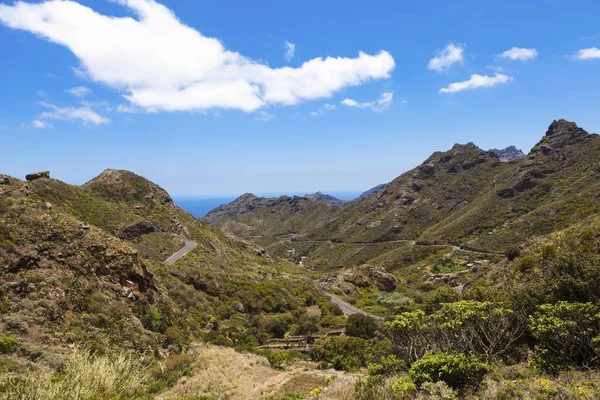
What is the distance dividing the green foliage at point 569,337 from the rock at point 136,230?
6499cm

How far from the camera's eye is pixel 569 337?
42.8 ft

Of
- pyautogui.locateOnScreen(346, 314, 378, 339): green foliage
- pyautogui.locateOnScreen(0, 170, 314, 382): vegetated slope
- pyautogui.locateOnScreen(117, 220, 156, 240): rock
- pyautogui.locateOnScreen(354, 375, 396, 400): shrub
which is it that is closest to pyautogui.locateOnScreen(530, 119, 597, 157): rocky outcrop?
pyautogui.locateOnScreen(0, 170, 314, 382): vegetated slope

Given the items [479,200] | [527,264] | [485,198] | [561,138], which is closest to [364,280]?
[527,264]

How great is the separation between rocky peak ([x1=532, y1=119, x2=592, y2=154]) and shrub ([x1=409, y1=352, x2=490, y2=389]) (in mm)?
174249

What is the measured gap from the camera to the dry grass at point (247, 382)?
14.4 meters

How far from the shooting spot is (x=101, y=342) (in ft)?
69.5

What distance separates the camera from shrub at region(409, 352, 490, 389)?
11766mm

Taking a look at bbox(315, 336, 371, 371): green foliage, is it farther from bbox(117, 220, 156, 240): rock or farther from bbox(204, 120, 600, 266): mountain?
bbox(204, 120, 600, 266): mountain

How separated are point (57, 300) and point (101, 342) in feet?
14.8

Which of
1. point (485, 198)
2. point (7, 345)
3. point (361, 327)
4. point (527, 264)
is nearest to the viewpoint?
point (7, 345)

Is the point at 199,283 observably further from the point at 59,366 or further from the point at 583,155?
the point at 583,155

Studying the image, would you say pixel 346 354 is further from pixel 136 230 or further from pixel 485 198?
pixel 485 198

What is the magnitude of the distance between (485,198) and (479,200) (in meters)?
4.09

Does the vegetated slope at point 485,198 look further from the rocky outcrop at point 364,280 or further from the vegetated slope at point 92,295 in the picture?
the vegetated slope at point 92,295
